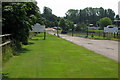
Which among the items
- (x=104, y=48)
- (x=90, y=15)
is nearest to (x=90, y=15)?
(x=90, y=15)

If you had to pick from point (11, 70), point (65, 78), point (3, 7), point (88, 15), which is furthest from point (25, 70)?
point (88, 15)

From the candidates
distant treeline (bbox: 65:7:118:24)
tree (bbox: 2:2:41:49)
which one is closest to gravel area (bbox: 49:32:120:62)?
tree (bbox: 2:2:41:49)

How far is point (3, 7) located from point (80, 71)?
7756 mm

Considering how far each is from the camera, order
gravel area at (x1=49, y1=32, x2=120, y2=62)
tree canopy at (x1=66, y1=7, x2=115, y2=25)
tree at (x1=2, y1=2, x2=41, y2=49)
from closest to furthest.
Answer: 1. tree at (x1=2, y1=2, x2=41, y2=49)
2. gravel area at (x1=49, y1=32, x2=120, y2=62)
3. tree canopy at (x1=66, y1=7, x2=115, y2=25)

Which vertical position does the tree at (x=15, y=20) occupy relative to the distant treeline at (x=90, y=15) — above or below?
below

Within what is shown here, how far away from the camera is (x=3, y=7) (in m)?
14.5

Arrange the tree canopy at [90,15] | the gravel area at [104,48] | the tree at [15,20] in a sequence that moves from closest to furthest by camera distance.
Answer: the tree at [15,20] → the gravel area at [104,48] → the tree canopy at [90,15]

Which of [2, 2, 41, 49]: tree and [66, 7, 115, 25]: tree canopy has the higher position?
[66, 7, 115, 25]: tree canopy

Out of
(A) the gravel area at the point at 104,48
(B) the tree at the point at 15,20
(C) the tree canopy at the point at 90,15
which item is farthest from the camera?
(C) the tree canopy at the point at 90,15

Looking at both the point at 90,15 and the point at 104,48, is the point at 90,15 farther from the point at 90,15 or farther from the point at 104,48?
the point at 104,48

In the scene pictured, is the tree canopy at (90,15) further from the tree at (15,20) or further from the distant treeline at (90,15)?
the tree at (15,20)

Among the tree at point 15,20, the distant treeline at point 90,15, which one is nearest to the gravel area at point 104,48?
the tree at point 15,20

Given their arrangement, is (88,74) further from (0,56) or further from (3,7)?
(3,7)

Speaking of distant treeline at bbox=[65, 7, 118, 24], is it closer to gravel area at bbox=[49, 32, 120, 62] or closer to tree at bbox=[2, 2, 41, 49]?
gravel area at bbox=[49, 32, 120, 62]
